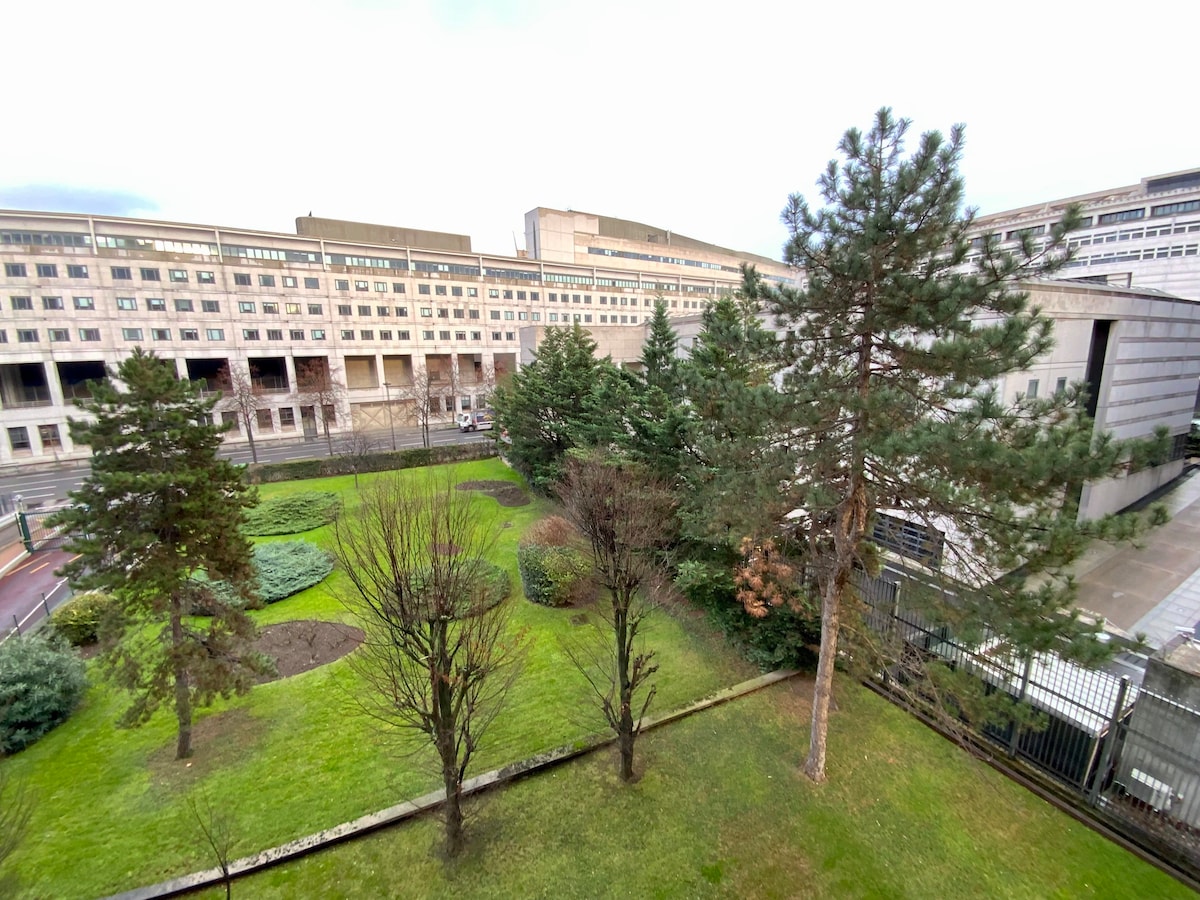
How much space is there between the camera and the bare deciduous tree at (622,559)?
318 inches

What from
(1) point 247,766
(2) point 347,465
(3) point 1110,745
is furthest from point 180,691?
(2) point 347,465

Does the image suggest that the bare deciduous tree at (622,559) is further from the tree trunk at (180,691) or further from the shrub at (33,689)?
the shrub at (33,689)

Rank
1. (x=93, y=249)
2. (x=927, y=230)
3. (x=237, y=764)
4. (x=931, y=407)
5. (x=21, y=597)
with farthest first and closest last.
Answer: (x=93, y=249) < (x=21, y=597) < (x=237, y=764) < (x=931, y=407) < (x=927, y=230)

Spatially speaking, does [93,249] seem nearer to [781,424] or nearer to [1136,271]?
[781,424]

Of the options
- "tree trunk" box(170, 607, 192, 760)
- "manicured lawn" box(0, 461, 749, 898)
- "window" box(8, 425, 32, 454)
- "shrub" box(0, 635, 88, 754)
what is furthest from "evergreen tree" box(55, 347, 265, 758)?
"window" box(8, 425, 32, 454)

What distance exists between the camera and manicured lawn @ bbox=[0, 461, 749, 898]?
7.03 m

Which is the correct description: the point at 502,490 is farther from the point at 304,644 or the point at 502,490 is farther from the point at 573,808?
the point at 573,808

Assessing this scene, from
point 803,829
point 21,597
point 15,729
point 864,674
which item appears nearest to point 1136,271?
point 864,674

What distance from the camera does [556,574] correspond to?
14.1 metres

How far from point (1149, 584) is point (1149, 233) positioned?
136 ft

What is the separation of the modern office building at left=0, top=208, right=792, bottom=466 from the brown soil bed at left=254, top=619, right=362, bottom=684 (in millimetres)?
24051

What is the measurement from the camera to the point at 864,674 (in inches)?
411

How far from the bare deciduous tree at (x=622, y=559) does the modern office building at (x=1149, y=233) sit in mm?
40081

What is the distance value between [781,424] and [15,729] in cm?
1422
